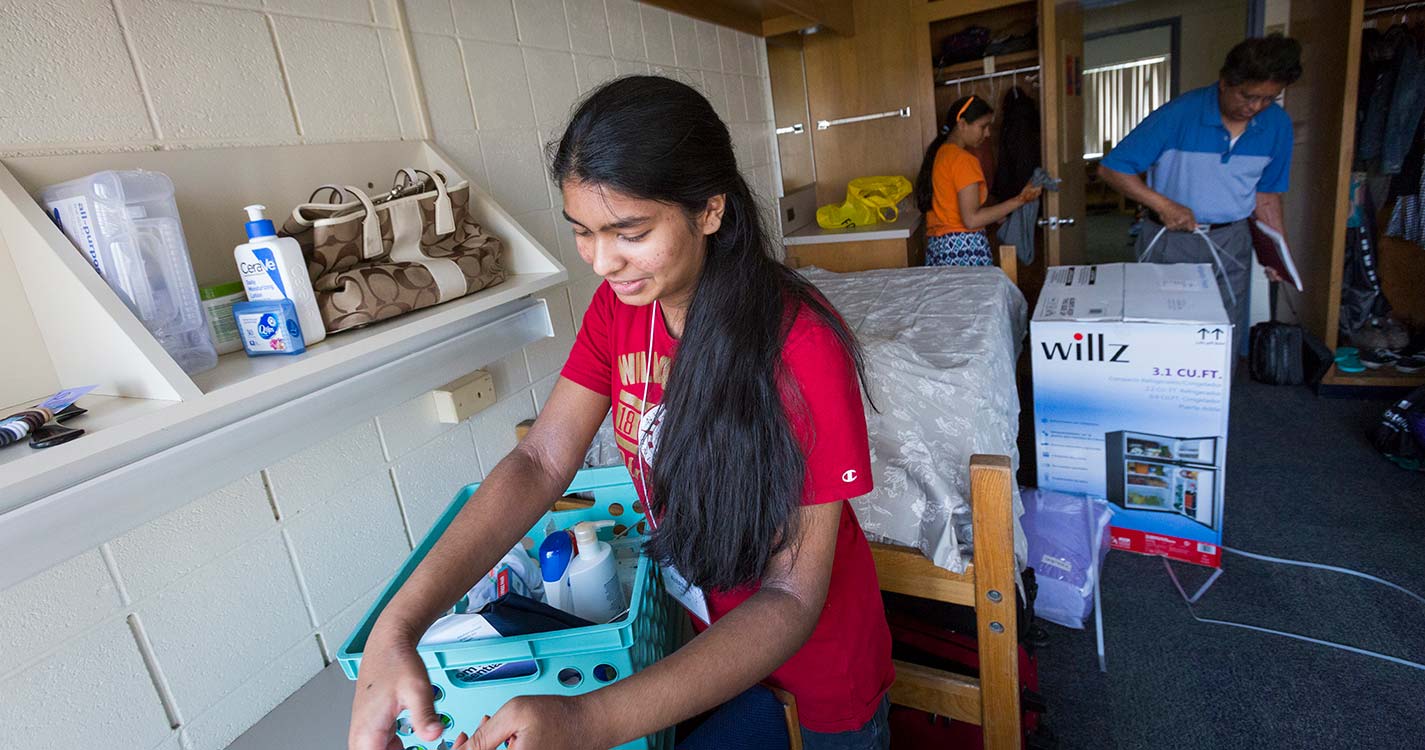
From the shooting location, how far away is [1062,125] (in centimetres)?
314

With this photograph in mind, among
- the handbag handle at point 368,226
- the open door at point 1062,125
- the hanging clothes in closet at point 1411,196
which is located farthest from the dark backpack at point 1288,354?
the handbag handle at point 368,226

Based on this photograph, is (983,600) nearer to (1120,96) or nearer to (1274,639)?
(1274,639)

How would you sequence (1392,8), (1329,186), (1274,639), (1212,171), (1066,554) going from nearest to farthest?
(1274,639) → (1066,554) → (1212,171) → (1392,8) → (1329,186)

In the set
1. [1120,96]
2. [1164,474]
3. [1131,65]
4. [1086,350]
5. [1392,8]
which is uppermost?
[1131,65]

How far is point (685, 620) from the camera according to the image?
49.3 inches

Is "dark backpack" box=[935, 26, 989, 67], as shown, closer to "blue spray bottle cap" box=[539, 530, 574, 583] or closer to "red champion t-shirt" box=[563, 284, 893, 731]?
"red champion t-shirt" box=[563, 284, 893, 731]

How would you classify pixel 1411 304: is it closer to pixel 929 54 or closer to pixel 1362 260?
pixel 1362 260

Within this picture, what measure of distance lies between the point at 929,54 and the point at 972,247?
3.66 ft

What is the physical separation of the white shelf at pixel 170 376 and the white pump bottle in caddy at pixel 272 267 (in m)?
0.07

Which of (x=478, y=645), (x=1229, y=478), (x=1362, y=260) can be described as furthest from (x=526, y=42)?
(x=1362, y=260)

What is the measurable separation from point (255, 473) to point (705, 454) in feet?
2.18

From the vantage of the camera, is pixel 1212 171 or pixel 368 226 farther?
pixel 1212 171

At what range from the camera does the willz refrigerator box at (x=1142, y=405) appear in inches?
79.8

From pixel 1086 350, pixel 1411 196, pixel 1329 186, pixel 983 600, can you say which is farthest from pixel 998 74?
pixel 983 600
